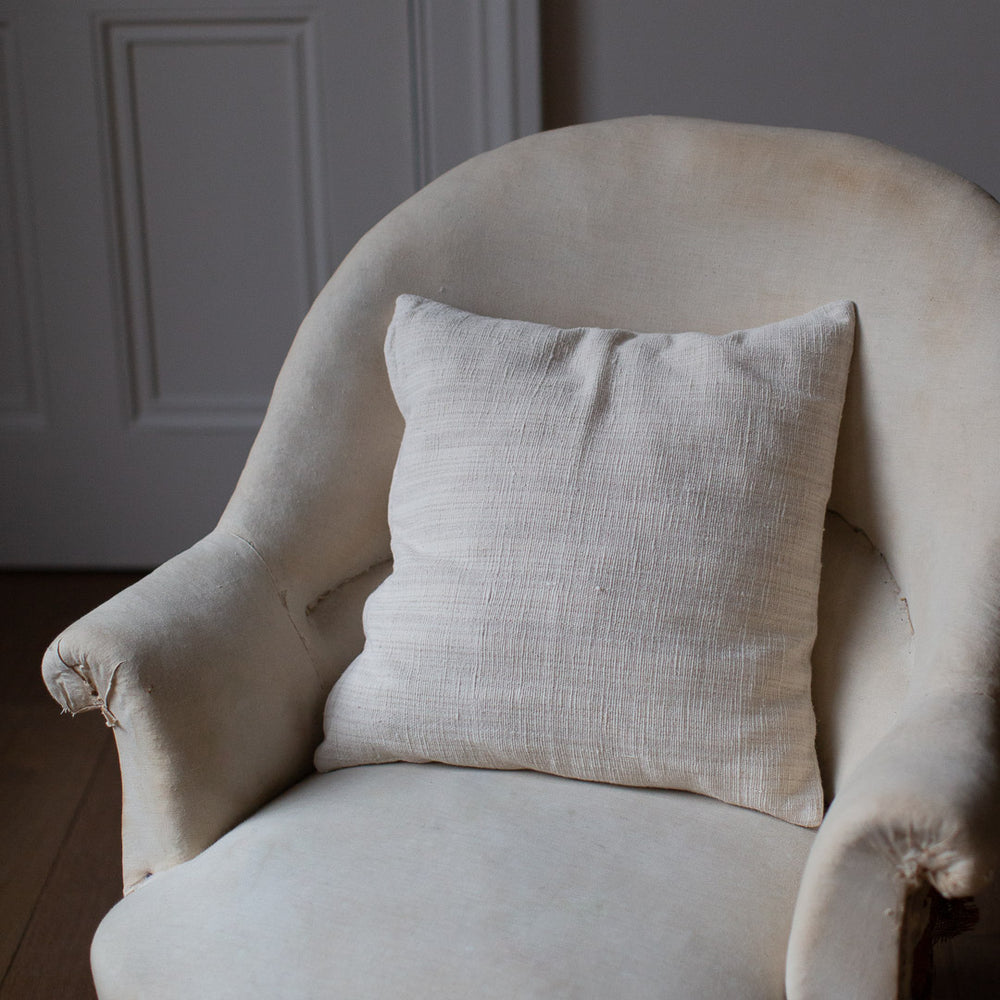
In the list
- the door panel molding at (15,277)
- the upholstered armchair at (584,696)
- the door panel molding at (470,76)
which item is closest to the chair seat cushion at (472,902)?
the upholstered armchair at (584,696)

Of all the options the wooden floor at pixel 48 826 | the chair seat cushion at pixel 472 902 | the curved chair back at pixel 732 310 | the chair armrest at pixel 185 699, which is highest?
the curved chair back at pixel 732 310

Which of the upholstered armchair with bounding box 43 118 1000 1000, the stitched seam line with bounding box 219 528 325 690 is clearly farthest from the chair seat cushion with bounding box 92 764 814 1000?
the stitched seam line with bounding box 219 528 325 690

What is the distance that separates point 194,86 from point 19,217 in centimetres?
40

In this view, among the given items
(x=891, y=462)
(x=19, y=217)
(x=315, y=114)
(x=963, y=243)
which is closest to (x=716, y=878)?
(x=891, y=462)

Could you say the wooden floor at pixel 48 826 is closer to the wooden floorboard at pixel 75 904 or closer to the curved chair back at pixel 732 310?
the wooden floorboard at pixel 75 904

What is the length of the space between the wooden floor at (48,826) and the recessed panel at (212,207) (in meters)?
0.49

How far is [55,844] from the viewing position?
52.9 inches

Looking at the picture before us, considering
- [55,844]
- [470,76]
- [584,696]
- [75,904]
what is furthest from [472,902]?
[470,76]

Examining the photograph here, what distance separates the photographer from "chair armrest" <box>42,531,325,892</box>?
0.77 metres

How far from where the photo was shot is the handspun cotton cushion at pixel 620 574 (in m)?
0.79

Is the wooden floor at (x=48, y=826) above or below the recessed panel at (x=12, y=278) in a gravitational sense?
below

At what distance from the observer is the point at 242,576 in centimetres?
90

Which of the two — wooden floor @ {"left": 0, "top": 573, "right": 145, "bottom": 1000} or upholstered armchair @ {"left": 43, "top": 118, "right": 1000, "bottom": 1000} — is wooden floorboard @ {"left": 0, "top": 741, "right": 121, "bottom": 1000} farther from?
upholstered armchair @ {"left": 43, "top": 118, "right": 1000, "bottom": 1000}

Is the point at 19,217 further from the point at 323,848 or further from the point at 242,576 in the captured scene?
the point at 323,848
